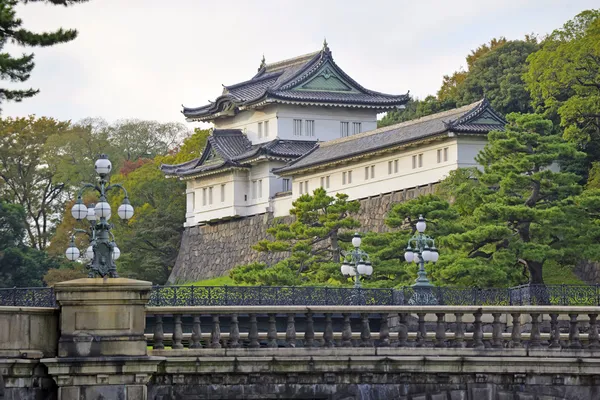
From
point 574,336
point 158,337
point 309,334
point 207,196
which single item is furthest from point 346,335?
point 207,196

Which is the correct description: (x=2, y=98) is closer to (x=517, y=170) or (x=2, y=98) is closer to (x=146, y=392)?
(x=146, y=392)

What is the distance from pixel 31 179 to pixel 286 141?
20177 millimetres

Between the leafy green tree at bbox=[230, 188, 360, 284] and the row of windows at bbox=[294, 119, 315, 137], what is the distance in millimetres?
19632

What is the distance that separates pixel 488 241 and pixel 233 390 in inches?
1196

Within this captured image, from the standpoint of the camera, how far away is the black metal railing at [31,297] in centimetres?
3076

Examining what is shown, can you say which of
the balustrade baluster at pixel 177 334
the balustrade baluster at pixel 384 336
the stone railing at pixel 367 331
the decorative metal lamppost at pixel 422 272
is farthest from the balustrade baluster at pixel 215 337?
the decorative metal lamppost at pixel 422 272

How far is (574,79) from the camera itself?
70188 millimetres

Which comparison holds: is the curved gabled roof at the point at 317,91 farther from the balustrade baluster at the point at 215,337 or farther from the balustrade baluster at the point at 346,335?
the balustrade baluster at the point at 215,337

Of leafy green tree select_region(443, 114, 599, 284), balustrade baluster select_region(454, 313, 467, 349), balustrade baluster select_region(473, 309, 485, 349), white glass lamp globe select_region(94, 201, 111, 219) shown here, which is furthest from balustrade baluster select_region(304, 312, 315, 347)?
leafy green tree select_region(443, 114, 599, 284)

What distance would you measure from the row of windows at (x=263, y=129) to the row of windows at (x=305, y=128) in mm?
1640

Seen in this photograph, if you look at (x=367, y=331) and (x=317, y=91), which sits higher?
(x=317, y=91)

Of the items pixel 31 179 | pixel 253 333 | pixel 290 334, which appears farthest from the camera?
pixel 31 179

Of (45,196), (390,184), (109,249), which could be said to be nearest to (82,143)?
(45,196)

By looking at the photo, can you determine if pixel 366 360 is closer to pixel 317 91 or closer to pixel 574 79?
pixel 574 79
